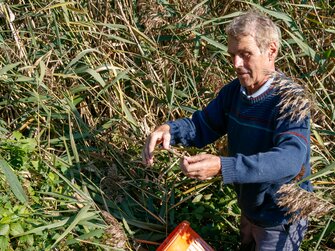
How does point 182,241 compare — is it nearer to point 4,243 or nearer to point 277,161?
point 277,161

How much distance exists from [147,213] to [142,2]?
103cm

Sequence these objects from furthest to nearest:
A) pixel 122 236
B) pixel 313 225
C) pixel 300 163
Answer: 1. pixel 313 225
2. pixel 122 236
3. pixel 300 163

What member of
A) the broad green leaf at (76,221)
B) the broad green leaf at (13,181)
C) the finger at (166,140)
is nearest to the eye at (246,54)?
the finger at (166,140)

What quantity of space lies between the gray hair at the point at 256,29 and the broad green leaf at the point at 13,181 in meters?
1.02

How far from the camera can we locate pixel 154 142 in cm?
260

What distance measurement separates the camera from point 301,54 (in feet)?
11.0

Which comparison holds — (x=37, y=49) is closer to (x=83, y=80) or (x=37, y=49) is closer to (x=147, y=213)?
(x=83, y=80)

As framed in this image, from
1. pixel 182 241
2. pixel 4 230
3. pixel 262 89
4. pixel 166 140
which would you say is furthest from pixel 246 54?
pixel 4 230

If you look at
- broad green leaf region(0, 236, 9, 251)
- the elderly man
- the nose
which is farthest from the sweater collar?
broad green leaf region(0, 236, 9, 251)

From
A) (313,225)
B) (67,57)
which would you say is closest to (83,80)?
(67,57)

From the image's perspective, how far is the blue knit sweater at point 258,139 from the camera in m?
2.25

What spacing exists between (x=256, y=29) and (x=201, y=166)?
615 millimetres

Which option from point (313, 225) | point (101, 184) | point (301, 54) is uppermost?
point (301, 54)

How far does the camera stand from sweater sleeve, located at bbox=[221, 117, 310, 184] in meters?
2.23
